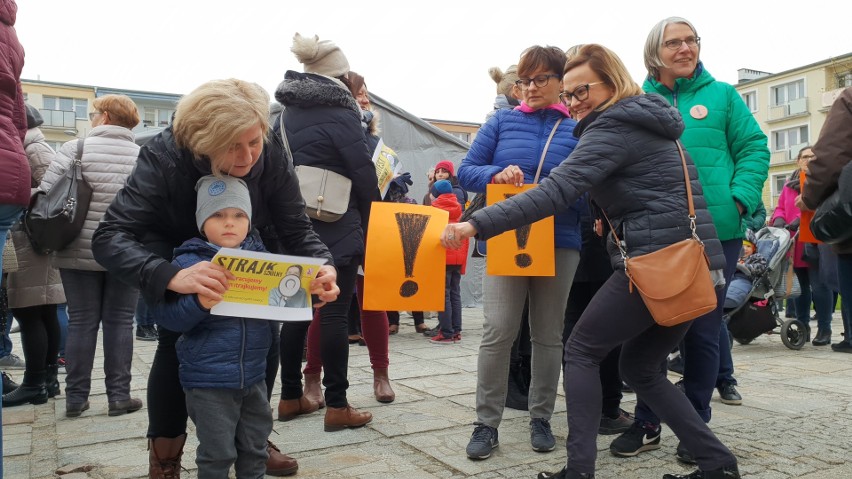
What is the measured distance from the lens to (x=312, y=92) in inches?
151

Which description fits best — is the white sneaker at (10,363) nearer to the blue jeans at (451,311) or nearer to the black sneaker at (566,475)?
the blue jeans at (451,311)

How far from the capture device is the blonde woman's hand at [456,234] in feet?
9.45

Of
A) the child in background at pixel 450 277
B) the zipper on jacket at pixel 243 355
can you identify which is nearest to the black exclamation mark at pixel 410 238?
the zipper on jacket at pixel 243 355

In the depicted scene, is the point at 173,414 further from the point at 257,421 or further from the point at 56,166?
the point at 56,166

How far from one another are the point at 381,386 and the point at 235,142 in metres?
2.65

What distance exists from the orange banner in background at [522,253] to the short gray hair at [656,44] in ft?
3.88

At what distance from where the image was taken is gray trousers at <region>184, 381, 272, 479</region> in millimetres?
2312

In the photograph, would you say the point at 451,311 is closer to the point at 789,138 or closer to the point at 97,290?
the point at 97,290

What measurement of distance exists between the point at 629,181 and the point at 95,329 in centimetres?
345

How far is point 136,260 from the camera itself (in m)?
2.28

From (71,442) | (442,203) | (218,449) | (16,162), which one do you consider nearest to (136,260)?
(218,449)

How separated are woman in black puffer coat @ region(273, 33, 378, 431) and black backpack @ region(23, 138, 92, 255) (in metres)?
1.48

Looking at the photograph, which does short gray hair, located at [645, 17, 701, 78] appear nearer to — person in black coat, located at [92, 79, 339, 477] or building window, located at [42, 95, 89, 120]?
person in black coat, located at [92, 79, 339, 477]

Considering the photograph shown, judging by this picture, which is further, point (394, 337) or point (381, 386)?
point (394, 337)
